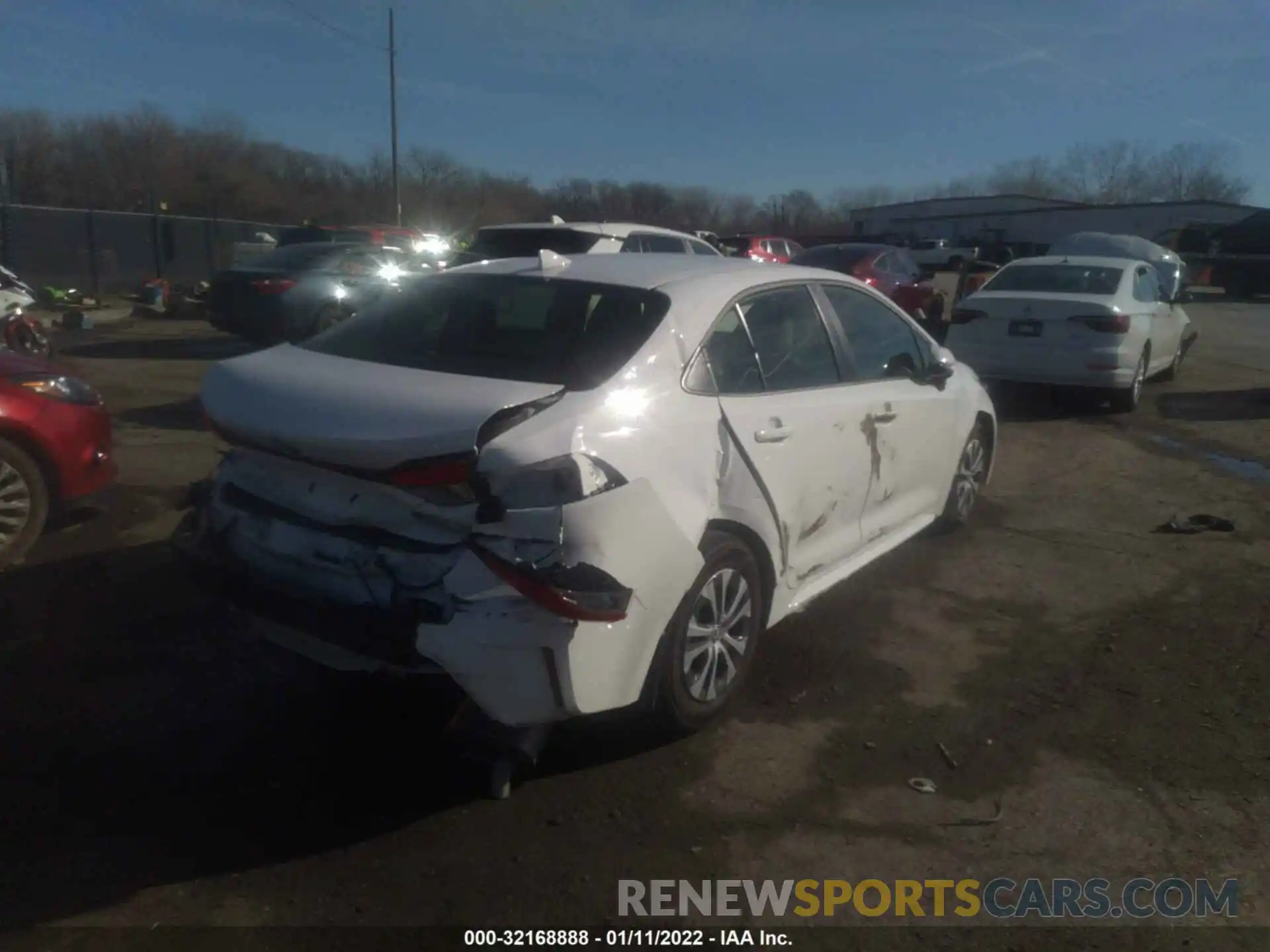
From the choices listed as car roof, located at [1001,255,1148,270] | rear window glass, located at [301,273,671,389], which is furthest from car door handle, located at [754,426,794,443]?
car roof, located at [1001,255,1148,270]

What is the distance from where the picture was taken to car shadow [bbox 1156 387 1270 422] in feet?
36.0

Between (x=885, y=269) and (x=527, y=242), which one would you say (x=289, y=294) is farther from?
(x=885, y=269)

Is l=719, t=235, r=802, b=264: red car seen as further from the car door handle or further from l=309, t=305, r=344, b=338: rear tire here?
the car door handle

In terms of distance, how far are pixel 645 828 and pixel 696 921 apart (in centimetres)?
42

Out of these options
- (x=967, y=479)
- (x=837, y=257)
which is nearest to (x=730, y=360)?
(x=967, y=479)

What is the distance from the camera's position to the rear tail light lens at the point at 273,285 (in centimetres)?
1333

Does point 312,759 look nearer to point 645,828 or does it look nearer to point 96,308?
point 645,828

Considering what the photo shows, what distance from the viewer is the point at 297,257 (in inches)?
553

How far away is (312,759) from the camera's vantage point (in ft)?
12.0

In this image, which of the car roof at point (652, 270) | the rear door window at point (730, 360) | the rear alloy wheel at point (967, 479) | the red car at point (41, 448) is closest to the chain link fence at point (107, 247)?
the red car at point (41, 448)

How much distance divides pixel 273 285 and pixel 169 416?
4.41 m

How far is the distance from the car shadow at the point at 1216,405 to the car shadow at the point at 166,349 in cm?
1099

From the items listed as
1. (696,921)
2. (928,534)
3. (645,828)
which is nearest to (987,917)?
(696,921)

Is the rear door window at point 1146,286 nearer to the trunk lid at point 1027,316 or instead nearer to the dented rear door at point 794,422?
the trunk lid at point 1027,316
